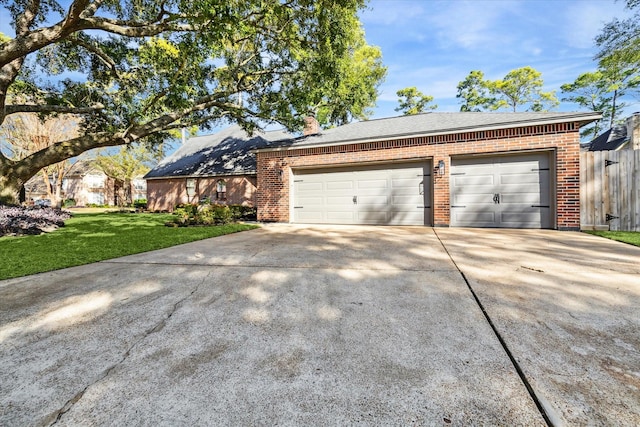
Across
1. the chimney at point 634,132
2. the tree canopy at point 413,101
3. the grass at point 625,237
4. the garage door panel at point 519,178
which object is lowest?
the grass at point 625,237

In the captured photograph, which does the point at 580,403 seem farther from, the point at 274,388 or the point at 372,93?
the point at 372,93

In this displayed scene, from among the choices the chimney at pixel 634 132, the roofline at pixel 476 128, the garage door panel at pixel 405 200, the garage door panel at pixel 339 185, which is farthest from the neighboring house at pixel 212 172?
the chimney at pixel 634 132

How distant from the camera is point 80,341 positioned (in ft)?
6.27

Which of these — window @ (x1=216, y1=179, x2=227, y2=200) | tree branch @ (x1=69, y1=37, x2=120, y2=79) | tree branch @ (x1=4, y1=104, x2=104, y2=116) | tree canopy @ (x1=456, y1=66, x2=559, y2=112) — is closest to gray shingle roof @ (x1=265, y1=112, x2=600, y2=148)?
tree branch @ (x1=69, y1=37, x2=120, y2=79)

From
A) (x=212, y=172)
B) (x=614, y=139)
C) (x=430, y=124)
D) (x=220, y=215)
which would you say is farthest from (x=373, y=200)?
(x=614, y=139)

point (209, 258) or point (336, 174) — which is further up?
point (336, 174)

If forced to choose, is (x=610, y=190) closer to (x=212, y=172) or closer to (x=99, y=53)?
(x=99, y=53)

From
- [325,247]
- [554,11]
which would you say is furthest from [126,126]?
[554,11]

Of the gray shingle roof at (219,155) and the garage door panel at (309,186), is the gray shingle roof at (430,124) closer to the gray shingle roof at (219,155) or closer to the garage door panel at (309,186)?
the garage door panel at (309,186)

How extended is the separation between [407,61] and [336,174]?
8340 millimetres

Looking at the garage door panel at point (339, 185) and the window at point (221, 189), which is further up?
the window at point (221, 189)

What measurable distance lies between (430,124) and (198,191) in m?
14.6

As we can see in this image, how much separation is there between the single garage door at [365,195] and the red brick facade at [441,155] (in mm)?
375

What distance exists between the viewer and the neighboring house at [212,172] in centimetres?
1598
